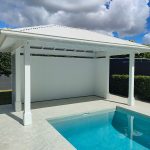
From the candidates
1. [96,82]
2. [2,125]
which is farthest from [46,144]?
[96,82]

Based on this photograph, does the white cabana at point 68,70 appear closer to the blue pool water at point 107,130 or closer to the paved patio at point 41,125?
the paved patio at point 41,125

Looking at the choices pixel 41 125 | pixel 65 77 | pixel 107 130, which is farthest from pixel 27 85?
pixel 65 77

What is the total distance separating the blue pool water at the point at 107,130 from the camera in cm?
674

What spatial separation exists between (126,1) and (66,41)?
52.6ft

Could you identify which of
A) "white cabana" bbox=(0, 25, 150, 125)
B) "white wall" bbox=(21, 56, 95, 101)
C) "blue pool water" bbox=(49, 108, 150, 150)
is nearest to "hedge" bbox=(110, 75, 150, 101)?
"white cabana" bbox=(0, 25, 150, 125)

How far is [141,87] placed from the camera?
13.3 m

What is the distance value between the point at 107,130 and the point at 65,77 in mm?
6173

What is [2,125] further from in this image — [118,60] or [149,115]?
[118,60]

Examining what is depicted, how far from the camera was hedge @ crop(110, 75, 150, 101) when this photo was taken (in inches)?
511

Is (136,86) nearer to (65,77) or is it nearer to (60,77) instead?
(65,77)

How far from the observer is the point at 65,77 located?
1353 centimetres

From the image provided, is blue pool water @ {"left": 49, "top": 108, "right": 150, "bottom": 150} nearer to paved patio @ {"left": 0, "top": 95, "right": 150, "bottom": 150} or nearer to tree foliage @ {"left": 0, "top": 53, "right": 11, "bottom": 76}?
paved patio @ {"left": 0, "top": 95, "right": 150, "bottom": 150}

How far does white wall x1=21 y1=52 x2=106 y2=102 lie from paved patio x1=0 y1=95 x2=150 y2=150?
1165 mm

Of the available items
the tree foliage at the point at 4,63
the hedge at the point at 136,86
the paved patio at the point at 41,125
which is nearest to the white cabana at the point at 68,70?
the paved patio at the point at 41,125
